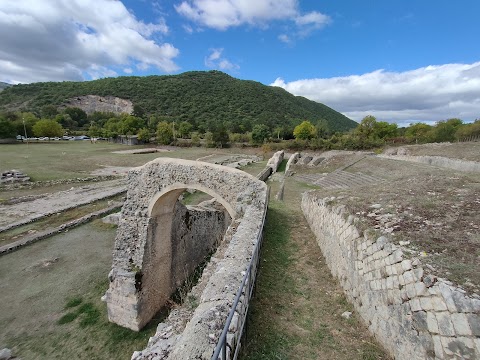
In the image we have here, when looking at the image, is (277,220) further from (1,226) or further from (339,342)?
(1,226)

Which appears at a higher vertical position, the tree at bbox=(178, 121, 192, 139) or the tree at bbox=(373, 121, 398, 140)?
the tree at bbox=(373, 121, 398, 140)

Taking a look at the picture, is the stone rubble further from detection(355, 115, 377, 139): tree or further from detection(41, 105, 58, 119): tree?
detection(41, 105, 58, 119): tree

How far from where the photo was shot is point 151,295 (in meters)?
9.07

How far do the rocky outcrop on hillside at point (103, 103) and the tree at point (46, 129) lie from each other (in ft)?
152

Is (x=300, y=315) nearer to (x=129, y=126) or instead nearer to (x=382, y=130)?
(x=382, y=130)

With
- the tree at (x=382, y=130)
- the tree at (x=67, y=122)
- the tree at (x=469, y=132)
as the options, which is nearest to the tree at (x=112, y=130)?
the tree at (x=67, y=122)

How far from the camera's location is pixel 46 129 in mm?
66125

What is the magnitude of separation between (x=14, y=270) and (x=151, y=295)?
22.2ft

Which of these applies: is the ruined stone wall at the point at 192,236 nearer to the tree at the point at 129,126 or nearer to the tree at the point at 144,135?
the tree at the point at 144,135

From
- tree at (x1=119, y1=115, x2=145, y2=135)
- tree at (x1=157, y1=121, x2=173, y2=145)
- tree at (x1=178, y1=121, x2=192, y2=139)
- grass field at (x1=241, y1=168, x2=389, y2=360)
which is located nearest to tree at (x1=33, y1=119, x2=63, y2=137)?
tree at (x1=119, y1=115, x2=145, y2=135)

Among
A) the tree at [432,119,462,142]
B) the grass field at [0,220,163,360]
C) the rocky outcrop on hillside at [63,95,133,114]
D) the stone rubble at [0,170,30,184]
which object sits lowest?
the grass field at [0,220,163,360]

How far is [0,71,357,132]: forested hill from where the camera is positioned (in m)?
102

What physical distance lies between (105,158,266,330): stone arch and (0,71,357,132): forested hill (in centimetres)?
8605

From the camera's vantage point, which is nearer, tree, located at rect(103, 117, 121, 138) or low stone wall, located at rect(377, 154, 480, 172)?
low stone wall, located at rect(377, 154, 480, 172)
